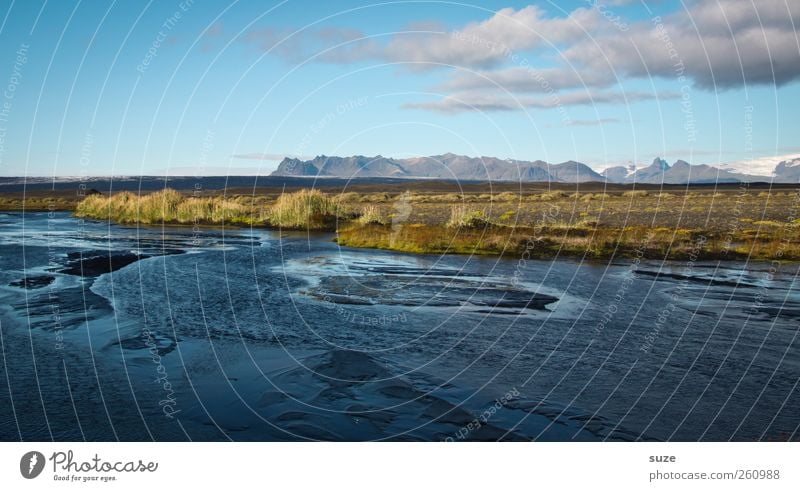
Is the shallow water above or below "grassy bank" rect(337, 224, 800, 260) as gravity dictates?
below

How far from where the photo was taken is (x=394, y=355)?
1368 centimetres

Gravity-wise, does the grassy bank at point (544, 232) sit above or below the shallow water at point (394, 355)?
above

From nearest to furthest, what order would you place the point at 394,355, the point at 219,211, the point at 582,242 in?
the point at 394,355, the point at 582,242, the point at 219,211

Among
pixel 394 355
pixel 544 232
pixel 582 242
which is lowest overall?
pixel 394 355

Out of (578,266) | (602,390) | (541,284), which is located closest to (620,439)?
(602,390)

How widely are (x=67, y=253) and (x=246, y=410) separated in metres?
25.6

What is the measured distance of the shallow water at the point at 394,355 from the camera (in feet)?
31.8

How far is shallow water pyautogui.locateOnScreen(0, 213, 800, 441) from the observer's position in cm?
969
